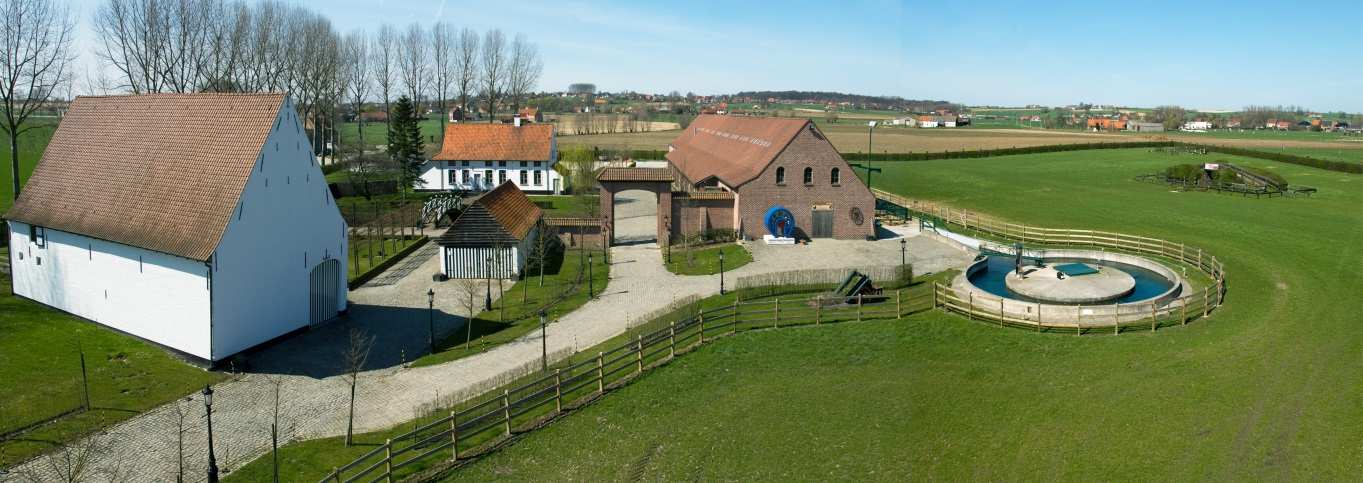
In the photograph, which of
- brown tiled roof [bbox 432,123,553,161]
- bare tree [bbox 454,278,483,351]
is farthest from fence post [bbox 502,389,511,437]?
brown tiled roof [bbox 432,123,553,161]

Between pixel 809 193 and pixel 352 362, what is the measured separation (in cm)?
2319

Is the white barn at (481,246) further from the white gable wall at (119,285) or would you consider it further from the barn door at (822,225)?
the barn door at (822,225)

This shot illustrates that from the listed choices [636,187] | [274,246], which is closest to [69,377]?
[274,246]

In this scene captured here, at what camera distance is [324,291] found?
24.6 metres

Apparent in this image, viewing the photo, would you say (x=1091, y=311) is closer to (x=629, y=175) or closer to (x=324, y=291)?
(x=629, y=175)

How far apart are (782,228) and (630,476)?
2437 centimetres

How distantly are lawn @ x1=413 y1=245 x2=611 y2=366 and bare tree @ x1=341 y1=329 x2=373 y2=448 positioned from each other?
4.75 feet

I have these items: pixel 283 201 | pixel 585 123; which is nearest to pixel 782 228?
pixel 283 201

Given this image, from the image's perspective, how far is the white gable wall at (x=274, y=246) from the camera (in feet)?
67.8

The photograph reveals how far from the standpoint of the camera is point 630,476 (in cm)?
1324

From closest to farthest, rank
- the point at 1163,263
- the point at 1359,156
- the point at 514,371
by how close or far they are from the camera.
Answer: the point at 514,371 → the point at 1163,263 → the point at 1359,156

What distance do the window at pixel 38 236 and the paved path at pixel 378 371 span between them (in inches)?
333

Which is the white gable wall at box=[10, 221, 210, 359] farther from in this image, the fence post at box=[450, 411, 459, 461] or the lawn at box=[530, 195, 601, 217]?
the lawn at box=[530, 195, 601, 217]

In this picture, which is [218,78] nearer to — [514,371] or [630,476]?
[514,371]
